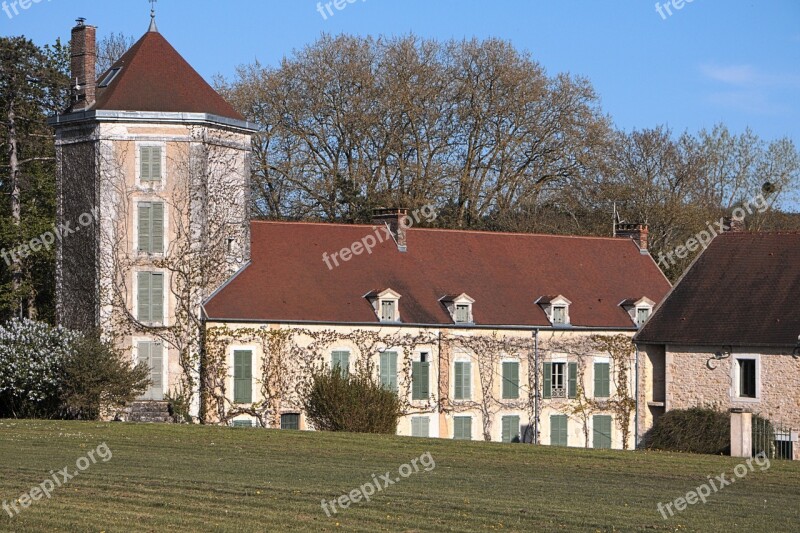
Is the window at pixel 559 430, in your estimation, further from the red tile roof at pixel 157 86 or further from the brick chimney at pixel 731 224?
the red tile roof at pixel 157 86

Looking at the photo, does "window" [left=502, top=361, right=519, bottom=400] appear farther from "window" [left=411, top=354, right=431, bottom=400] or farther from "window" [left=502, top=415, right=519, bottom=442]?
"window" [left=411, top=354, right=431, bottom=400]

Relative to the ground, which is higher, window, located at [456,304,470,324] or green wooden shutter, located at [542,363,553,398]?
window, located at [456,304,470,324]

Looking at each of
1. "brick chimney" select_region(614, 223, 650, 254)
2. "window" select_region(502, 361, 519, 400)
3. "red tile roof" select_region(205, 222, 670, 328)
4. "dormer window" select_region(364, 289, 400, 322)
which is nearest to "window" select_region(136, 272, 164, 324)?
"red tile roof" select_region(205, 222, 670, 328)

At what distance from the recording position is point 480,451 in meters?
26.0

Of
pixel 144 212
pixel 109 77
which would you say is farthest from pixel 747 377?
pixel 109 77

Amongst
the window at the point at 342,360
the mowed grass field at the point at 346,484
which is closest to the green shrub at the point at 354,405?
the mowed grass field at the point at 346,484

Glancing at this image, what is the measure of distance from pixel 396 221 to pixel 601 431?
8.76 m

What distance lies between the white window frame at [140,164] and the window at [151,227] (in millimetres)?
474

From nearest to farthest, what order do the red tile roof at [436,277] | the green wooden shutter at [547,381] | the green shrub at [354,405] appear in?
the green shrub at [354,405], the red tile roof at [436,277], the green wooden shutter at [547,381]

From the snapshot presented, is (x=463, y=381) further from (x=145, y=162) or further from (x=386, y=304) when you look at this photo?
(x=145, y=162)

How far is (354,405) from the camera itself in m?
30.5

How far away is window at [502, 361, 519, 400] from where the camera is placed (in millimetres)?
36312

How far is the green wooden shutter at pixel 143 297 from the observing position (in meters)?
32.9

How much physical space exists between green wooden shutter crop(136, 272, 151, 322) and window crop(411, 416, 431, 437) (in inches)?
310
